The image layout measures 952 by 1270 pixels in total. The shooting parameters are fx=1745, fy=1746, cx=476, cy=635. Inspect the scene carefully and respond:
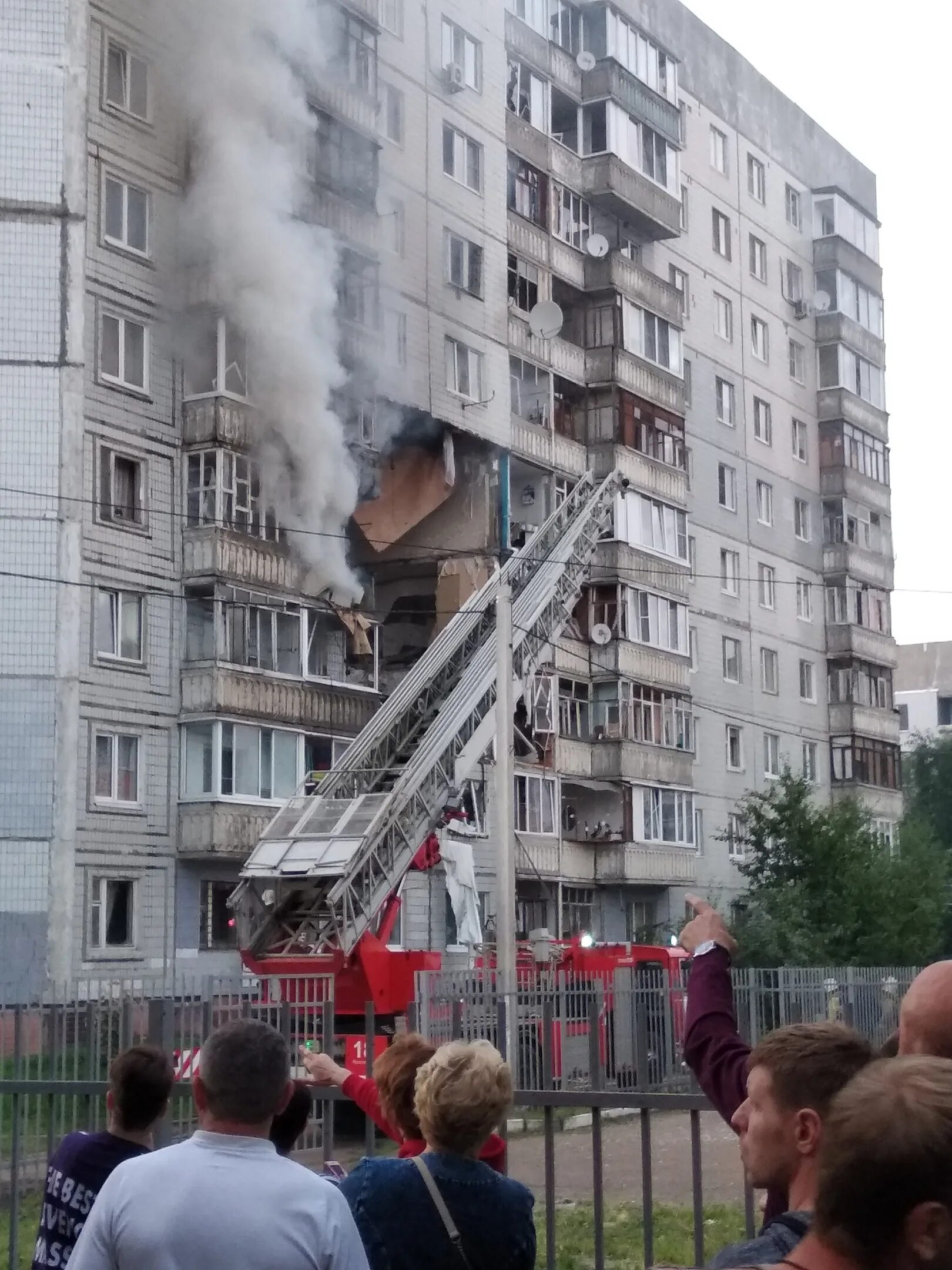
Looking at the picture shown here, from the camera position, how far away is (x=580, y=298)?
3884cm

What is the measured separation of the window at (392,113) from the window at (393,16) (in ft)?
3.59

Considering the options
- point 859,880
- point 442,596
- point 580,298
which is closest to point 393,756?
point 442,596

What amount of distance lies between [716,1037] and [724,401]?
4164 centimetres

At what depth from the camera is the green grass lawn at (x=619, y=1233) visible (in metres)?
8.46

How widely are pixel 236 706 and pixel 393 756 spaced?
4.65 metres

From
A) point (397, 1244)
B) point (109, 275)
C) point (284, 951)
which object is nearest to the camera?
point (397, 1244)

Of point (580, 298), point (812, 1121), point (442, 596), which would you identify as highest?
point (580, 298)

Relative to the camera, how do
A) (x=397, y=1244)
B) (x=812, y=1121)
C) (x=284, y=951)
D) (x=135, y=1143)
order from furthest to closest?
(x=284, y=951), (x=135, y=1143), (x=397, y=1244), (x=812, y=1121)

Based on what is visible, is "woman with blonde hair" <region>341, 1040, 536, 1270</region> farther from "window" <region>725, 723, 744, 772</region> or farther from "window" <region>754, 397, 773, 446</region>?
"window" <region>754, 397, 773, 446</region>

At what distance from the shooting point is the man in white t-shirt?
3906 mm

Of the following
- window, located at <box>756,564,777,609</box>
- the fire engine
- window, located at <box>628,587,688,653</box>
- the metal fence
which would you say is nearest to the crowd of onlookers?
the metal fence

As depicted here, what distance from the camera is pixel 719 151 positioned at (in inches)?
1813

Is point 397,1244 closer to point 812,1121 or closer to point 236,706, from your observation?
point 812,1121

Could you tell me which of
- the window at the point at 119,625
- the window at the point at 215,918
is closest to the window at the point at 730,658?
the window at the point at 215,918
